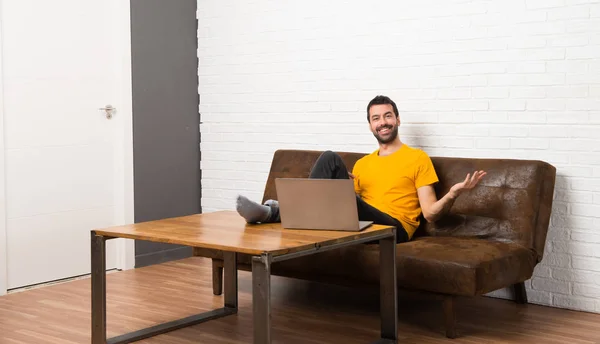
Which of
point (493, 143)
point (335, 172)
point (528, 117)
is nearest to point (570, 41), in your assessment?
point (528, 117)

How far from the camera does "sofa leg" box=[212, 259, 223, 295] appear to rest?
4672 mm

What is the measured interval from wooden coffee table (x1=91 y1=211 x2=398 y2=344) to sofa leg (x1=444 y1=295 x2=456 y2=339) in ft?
0.92

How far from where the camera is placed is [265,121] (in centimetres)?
557

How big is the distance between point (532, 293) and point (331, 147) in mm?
1506

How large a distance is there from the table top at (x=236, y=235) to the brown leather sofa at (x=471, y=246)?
403mm

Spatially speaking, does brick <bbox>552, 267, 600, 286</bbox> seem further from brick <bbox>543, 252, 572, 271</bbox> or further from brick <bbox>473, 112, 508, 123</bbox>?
brick <bbox>473, 112, 508, 123</bbox>

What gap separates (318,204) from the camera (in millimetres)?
3436

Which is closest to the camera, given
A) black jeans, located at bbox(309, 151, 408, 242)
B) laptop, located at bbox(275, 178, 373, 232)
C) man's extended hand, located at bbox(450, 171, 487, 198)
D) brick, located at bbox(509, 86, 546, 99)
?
laptop, located at bbox(275, 178, 373, 232)

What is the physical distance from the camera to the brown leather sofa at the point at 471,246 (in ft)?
12.4

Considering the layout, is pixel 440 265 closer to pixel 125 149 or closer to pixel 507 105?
pixel 507 105

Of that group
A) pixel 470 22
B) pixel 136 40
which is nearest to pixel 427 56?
pixel 470 22

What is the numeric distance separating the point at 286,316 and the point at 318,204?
0.99 m

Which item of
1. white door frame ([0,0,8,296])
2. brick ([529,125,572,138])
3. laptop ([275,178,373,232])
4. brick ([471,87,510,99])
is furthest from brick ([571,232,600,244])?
white door frame ([0,0,8,296])

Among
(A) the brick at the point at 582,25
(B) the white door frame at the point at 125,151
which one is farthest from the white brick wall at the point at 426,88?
(B) the white door frame at the point at 125,151
